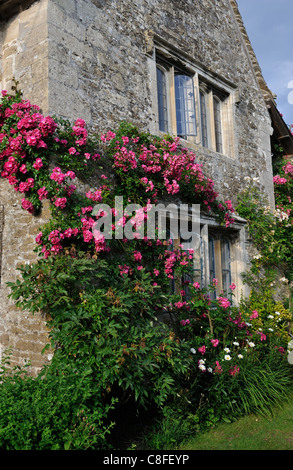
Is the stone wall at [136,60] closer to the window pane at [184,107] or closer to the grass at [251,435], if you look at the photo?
the window pane at [184,107]

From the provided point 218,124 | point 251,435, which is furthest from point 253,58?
point 251,435

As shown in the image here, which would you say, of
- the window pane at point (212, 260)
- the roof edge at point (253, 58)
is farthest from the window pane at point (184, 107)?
the roof edge at point (253, 58)

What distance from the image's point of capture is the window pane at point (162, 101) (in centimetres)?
Answer: 610

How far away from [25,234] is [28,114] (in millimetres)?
1270

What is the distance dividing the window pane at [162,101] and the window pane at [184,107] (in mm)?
Result: 262

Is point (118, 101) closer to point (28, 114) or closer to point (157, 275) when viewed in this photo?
point (28, 114)

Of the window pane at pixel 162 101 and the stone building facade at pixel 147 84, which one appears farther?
the window pane at pixel 162 101

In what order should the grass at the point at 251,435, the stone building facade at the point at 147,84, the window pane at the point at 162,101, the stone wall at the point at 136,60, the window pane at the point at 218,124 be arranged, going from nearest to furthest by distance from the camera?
the grass at the point at 251,435, the stone building facade at the point at 147,84, the stone wall at the point at 136,60, the window pane at the point at 162,101, the window pane at the point at 218,124

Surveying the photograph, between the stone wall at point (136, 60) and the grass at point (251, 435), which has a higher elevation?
the stone wall at point (136, 60)

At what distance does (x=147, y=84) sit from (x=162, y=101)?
566mm

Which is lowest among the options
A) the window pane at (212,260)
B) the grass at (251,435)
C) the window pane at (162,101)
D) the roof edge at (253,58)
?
the grass at (251,435)

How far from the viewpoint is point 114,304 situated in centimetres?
395

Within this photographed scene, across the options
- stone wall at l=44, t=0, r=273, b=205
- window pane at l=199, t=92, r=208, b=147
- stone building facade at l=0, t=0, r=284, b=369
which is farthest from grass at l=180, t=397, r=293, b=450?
window pane at l=199, t=92, r=208, b=147

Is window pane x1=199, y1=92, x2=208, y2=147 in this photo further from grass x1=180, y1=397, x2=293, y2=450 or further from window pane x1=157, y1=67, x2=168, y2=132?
grass x1=180, y1=397, x2=293, y2=450
